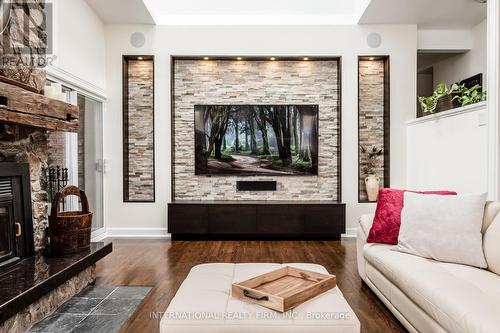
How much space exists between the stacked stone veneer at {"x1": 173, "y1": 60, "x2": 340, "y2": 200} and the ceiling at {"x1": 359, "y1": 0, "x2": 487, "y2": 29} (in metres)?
0.84

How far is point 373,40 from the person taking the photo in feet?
16.2

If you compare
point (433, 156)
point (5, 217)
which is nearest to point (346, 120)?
point (433, 156)

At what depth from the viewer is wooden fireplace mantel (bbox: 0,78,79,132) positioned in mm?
2186

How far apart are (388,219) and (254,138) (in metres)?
2.68

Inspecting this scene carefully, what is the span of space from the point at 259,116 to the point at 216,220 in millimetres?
1598

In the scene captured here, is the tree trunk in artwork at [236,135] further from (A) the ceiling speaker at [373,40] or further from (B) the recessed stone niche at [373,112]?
(A) the ceiling speaker at [373,40]

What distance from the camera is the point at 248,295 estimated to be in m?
1.57

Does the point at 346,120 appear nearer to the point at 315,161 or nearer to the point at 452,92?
the point at 315,161

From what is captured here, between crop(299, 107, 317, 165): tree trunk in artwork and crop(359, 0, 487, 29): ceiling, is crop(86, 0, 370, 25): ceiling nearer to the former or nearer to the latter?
crop(359, 0, 487, 29): ceiling

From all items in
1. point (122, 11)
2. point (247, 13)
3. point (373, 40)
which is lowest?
point (373, 40)

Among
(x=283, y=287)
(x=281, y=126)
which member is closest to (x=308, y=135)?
(x=281, y=126)

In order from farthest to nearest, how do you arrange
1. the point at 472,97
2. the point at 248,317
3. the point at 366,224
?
1. the point at 472,97
2. the point at 366,224
3. the point at 248,317

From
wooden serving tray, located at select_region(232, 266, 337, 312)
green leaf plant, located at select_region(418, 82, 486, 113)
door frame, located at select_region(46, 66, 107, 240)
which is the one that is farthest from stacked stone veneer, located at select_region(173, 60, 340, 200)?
wooden serving tray, located at select_region(232, 266, 337, 312)

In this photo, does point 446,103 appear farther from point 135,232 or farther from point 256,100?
point 135,232
